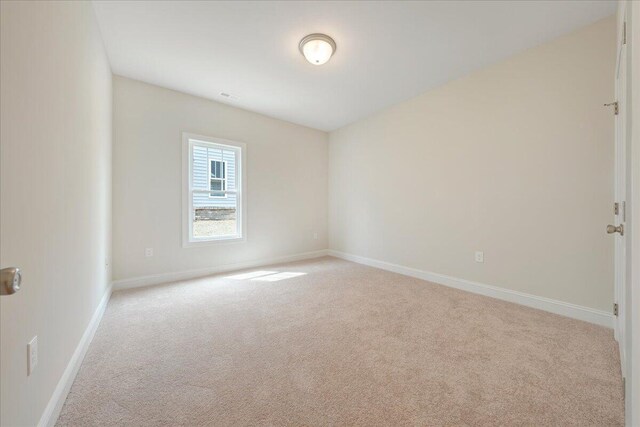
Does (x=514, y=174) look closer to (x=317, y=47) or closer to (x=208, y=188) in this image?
(x=317, y=47)

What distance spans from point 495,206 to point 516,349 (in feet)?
5.35

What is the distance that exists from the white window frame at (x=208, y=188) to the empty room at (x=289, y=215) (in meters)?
0.03

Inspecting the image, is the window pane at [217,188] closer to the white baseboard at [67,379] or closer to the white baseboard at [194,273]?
the white baseboard at [194,273]

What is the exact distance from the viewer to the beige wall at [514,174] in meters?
2.34

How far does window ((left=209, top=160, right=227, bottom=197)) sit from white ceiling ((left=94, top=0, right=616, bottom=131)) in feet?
3.38

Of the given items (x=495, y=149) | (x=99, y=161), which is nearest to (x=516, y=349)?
(x=495, y=149)

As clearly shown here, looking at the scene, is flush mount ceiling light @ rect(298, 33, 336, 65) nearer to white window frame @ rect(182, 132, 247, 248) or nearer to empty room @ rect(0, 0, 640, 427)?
empty room @ rect(0, 0, 640, 427)

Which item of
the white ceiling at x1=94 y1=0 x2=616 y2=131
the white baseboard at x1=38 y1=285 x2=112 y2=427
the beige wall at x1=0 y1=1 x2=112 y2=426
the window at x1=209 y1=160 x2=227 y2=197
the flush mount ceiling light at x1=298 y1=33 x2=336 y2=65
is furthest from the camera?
the window at x1=209 y1=160 x2=227 y2=197

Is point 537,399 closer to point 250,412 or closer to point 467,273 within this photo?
point 250,412

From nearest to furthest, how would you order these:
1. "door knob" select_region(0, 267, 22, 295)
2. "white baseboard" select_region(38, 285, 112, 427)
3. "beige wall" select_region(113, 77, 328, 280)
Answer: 1. "door knob" select_region(0, 267, 22, 295)
2. "white baseboard" select_region(38, 285, 112, 427)
3. "beige wall" select_region(113, 77, 328, 280)

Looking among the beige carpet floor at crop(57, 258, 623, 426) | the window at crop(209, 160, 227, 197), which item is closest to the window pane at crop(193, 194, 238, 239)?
the window at crop(209, 160, 227, 197)

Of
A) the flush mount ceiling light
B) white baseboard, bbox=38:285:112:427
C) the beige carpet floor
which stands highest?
the flush mount ceiling light

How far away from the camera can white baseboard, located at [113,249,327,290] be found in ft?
10.9

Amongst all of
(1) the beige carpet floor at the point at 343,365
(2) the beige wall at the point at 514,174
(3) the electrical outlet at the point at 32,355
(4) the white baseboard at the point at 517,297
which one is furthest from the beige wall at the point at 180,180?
(3) the electrical outlet at the point at 32,355
